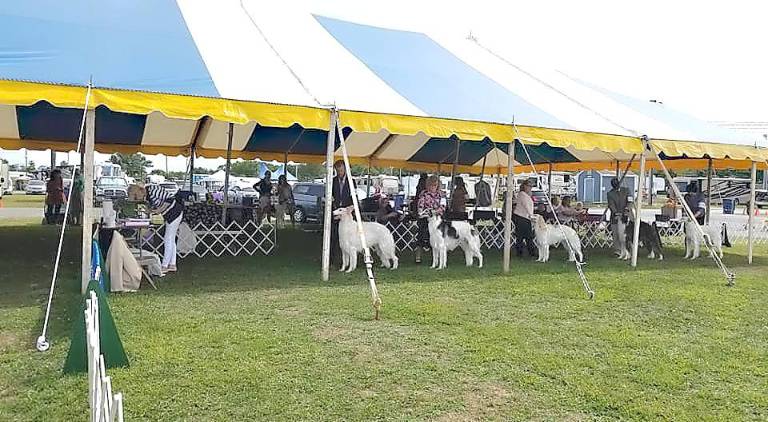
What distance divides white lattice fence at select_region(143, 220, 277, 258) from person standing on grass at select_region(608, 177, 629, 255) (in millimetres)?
6310

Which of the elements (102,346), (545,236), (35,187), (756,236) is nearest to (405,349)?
(102,346)

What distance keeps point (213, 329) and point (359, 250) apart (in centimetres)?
353

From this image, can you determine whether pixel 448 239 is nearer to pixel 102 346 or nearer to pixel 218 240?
pixel 218 240

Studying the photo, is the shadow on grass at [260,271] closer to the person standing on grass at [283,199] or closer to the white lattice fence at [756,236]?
the white lattice fence at [756,236]

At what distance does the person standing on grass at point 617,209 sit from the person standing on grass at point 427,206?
3.89 m

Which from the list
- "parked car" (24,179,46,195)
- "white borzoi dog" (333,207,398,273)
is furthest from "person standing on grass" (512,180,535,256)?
"parked car" (24,179,46,195)

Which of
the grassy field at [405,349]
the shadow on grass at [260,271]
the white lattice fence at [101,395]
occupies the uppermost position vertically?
the white lattice fence at [101,395]

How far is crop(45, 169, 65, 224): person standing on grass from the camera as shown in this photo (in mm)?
14938

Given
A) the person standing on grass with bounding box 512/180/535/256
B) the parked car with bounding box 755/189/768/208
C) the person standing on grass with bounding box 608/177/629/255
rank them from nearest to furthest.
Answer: the person standing on grass with bounding box 512/180/535/256
the person standing on grass with bounding box 608/177/629/255
the parked car with bounding box 755/189/768/208

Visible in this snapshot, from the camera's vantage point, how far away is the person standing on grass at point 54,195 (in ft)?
49.0

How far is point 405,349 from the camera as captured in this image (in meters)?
4.97

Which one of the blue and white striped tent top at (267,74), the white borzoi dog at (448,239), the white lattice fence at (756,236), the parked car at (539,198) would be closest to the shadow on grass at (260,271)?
the white borzoi dog at (448,239)

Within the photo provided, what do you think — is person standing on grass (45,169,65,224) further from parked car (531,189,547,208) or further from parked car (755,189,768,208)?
parked car (755,189,768,208)

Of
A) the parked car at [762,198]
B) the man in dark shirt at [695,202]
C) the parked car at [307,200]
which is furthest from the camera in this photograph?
the parked car at [762,198]
